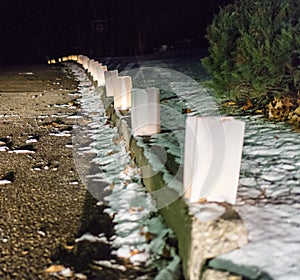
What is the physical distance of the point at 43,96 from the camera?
8352mm

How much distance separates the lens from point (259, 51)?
4.36m

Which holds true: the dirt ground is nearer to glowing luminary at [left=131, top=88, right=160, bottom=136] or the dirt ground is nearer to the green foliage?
glowing luminary at [left=131, top=88, right=160, bottom=136]

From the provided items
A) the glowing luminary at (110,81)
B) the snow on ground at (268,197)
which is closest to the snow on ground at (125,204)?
the snow on ground at (268,197)

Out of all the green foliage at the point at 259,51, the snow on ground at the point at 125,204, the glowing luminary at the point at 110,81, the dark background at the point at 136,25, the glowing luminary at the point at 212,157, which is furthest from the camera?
the dark background at the point at 136,25

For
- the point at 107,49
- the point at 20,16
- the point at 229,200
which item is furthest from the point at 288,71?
the point at 20,16

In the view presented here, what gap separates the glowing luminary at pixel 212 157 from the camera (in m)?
2.12

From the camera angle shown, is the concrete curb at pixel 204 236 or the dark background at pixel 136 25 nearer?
the concrete curb at pixel 204 236

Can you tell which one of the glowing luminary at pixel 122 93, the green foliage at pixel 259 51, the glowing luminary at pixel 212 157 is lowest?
the glowing luminary at pixel 212 157

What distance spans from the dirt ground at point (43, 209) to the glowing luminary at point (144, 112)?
89 cm

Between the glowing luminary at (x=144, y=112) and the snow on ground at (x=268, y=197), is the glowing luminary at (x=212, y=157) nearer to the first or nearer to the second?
the snow on ground at (x=268, y=197)

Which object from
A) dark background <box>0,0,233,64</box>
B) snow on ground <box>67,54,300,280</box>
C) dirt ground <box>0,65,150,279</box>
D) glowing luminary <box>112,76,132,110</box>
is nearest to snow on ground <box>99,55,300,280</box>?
snow on ground <box>67,54,300,280</box>

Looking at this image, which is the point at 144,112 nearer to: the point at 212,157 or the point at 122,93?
the point at 122,93

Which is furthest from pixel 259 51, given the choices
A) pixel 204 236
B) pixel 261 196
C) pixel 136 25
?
pixel 136 25

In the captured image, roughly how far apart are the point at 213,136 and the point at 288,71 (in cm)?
267
